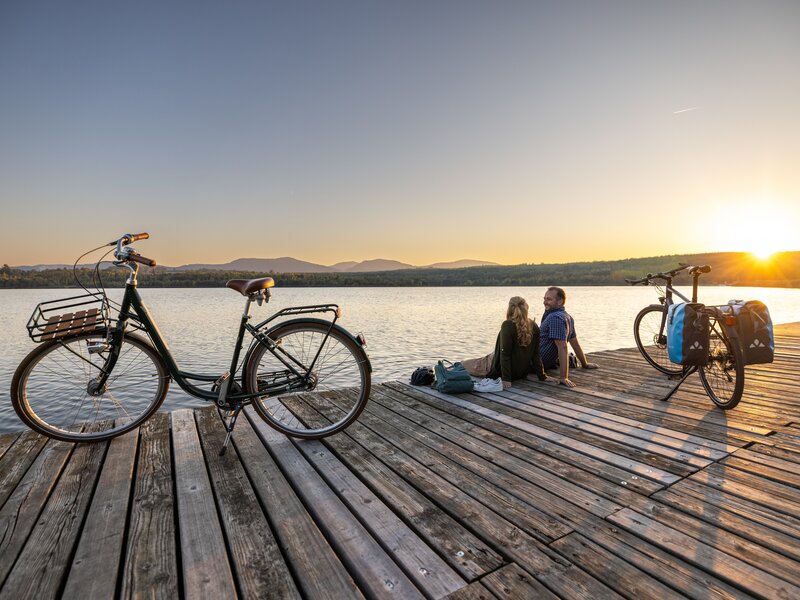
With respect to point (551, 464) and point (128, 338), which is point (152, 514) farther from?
point (551, 464)

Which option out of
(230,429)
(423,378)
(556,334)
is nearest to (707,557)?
(230,429)

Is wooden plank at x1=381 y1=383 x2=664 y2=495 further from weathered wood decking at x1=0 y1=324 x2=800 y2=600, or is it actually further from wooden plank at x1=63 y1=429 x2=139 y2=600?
wooden plank at x1=63 y1=429 x2=139 y2=600

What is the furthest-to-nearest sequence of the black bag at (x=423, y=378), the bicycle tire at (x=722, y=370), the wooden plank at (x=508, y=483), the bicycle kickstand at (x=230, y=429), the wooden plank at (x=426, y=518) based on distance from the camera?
the black bag at (x=423, y=378) < the bicycle tire at (x=722, y=370) < the bicycle kickstand at (x=230, y=429) < the wooden plank at (x=508, y=483) < the wooden plank at (x=426, y=518)

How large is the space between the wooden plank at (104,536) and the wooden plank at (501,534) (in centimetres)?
159

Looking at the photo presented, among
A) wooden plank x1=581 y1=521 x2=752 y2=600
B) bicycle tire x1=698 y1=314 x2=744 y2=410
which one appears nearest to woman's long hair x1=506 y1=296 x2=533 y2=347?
bicycle tire x1=698 y1=314 x2=744 y2=410

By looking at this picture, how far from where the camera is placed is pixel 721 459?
3045 millimetres

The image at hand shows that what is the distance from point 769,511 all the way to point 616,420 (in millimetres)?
1577

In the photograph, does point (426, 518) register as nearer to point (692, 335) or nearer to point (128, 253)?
point (128, 253)

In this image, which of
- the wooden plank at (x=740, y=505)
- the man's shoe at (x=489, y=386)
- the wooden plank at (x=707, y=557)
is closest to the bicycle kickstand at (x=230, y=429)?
the wooden plank at (x=707, y=557)

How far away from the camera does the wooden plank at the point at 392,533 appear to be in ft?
6.00

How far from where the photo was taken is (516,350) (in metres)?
5.29

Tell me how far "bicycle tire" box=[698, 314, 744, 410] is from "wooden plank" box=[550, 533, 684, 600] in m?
2.96

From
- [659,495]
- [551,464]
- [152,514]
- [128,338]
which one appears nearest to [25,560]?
[152,514]

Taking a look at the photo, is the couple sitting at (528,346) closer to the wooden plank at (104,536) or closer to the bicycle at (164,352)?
the bicycle at (164,352)
